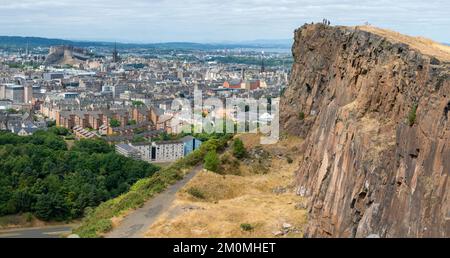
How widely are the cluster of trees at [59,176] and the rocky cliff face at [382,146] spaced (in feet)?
63.9

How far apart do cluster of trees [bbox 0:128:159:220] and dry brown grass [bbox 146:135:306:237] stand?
50.7 feet

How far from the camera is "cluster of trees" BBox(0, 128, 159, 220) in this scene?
36.4 metres

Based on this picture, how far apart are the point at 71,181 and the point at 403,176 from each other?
102 ft

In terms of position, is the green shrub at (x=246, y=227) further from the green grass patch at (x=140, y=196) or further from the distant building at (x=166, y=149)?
the distant building at (x=166, y=149)

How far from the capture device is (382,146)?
45.9ft

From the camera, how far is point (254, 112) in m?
59.5

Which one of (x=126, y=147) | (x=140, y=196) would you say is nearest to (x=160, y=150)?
(x=126, y=147)

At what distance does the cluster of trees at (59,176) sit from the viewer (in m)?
36.4

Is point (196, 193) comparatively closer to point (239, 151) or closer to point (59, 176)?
point (239, 151)

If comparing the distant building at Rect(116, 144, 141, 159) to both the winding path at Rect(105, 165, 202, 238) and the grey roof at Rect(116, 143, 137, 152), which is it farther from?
the winding path at Rect(105, 165, 202, 238)

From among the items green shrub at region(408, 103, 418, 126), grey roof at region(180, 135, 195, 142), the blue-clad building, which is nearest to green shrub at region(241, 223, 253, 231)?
green shrub at region(408, 103, 418, 126)

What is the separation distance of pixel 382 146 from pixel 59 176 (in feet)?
104

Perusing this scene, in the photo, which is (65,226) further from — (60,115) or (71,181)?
(60,115)

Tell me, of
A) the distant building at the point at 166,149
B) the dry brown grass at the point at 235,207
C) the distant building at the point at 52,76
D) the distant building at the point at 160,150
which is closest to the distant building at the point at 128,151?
the distant building at the point at 160,150
